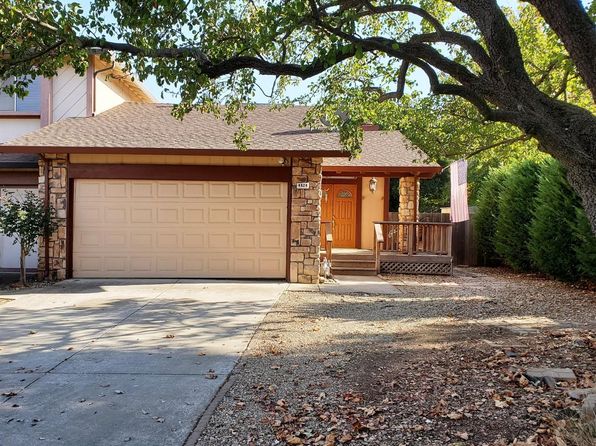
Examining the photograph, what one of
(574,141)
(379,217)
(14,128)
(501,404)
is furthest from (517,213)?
(14,128)

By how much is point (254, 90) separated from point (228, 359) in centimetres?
391

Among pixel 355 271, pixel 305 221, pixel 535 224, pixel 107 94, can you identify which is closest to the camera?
pixel 305 221

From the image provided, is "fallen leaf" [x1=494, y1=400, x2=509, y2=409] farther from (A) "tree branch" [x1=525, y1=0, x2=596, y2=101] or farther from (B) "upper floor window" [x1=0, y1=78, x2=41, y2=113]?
(B) "upper floor window" [x1=0, y1=78, x2=41, y2=113]

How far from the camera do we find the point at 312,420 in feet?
12.7

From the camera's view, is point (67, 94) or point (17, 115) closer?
point (17, 115)

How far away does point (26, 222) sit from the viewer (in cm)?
1052

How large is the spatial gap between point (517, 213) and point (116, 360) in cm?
1186

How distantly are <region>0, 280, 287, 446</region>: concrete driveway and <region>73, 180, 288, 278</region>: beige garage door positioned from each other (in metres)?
1.74

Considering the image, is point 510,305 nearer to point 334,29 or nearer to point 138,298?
point 334,29

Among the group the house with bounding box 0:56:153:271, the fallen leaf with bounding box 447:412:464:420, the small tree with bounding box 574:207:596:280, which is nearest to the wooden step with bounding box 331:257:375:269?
the small tree with bounding box 574:207:596:280

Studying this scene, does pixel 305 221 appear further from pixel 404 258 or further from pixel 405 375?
pixel 405 375

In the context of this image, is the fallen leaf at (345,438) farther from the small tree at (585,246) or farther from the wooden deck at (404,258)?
the wooden deck at (404,258)

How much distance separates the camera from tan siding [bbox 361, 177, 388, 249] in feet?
52.9

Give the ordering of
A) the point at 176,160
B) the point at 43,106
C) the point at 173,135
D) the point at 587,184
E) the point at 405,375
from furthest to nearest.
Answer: the point at 43,106
the point at 173,135
the point at 176,160
the point at 405,375
the point at 587,184
